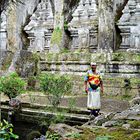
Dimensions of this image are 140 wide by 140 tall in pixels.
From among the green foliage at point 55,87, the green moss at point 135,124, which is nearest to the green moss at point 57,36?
the green foliage at point 55,87

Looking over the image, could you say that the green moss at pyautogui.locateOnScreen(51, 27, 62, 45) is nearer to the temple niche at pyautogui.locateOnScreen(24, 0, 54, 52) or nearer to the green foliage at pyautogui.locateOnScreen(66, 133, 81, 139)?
the temple niche at pyautogui.locateOnScreen(24, 0, 54, 52)

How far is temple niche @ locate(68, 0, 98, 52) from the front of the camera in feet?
53.0

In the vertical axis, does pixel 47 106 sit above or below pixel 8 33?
below

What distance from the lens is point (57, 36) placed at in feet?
54.5

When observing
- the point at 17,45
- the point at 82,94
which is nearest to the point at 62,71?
the point at 82,94

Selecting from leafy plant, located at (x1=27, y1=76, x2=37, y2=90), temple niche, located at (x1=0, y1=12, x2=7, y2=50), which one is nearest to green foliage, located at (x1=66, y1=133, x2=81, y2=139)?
leafy plant, located at (x1=27, y1=76, x2=37, y2=90)

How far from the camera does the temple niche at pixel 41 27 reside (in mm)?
18172

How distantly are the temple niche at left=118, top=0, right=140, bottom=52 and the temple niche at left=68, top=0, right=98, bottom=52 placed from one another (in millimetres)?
1243

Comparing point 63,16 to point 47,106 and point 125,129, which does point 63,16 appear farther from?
point 125,129

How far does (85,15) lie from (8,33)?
170 inches

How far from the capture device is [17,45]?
18734 mm

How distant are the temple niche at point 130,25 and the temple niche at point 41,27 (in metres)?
3.96

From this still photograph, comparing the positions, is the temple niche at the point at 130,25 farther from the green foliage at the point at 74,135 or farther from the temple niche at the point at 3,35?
the green foliage at the point at 74,135

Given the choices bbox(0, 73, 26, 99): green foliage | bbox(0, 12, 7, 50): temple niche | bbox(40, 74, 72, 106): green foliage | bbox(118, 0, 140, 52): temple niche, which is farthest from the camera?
bbox(0, 12, 7, 50): temple niche
